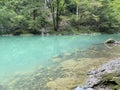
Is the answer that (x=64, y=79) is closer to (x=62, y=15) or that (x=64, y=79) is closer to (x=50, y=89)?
(x=50, y=89)

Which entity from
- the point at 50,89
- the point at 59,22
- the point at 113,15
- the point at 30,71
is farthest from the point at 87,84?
the point at 113,15

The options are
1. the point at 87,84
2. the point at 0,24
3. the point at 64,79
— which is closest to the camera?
the point at 87,84

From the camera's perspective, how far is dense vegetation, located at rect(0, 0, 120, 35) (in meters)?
36.2

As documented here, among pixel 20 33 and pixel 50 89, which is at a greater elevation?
pixel 50 89

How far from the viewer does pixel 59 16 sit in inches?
1526

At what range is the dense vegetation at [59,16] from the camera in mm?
36156

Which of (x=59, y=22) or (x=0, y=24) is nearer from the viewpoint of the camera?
(x=0, y=24)

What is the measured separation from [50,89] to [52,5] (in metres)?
29.8

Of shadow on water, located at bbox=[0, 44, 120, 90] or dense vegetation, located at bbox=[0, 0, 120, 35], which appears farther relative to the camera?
dense vegetation, located at bbox=[0, 0, 120, 35]

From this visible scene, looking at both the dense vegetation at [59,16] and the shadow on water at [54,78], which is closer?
the shadow on water at [54,78]

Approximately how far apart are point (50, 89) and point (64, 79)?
1478 millimetres

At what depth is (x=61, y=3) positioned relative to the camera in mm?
38375

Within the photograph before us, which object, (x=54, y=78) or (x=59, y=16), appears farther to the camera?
(x=59, y=16)

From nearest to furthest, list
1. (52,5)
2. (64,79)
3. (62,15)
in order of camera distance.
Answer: (64,79) → (52,5) → (62,15)
